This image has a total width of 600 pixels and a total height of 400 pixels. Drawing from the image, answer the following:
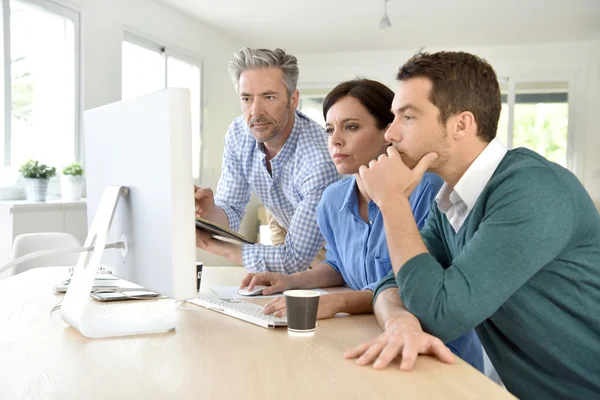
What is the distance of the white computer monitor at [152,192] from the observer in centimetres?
114

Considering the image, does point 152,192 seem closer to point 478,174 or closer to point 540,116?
point 478,174

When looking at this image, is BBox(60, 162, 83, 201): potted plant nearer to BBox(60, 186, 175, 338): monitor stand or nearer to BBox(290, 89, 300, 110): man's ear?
BBox(290, 89, 300, 110): man's ear

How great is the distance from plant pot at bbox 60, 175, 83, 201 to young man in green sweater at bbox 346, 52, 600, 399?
3866mm

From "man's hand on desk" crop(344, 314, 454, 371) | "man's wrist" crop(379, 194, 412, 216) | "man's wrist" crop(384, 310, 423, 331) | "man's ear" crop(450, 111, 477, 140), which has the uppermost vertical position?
"man's ear" crop(450, 111, 477, 140)

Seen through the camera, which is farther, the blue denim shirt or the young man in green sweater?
the blue denim shirt

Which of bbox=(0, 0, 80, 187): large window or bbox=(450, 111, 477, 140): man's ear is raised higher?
bbox=(0, 0, 80, 187): large window

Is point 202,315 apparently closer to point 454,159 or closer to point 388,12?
point 454,159

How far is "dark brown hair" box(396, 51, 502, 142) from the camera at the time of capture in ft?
4.58

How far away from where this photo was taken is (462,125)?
140cm

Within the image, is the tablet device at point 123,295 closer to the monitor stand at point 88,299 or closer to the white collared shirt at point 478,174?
the monitor stand at point 88,299

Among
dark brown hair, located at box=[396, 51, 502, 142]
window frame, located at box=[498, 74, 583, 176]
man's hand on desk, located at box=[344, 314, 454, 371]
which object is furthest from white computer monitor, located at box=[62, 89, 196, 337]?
window frame, located at box=[498, 74, 583, 176]

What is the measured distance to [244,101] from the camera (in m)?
2.64

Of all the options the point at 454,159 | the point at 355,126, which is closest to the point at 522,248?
the point at 454,159

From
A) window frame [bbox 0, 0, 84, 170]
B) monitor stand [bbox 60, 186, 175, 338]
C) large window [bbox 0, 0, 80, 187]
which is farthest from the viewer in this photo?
large window [bbox 0, 0, 80, 187]
